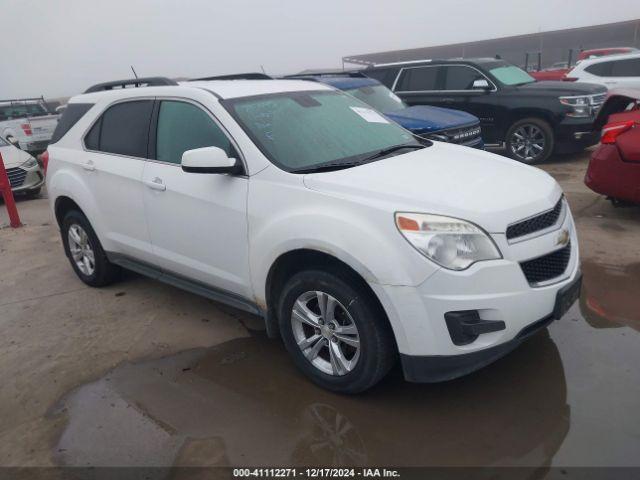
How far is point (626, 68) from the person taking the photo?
11.4 metres

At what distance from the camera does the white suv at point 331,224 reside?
2.60m

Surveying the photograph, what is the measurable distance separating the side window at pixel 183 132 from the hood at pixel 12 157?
7038 mm

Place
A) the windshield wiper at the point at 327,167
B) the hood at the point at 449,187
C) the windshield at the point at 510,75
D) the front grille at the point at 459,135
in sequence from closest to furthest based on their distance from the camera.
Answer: the hood at the point at 449,187 → the windshield wiper at the point at 327,167 → the front grille at the point at 459,135 → the windshield at the point at 510,75

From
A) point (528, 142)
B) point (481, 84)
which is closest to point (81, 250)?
point (481, 84)

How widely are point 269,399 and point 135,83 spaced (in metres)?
2.97

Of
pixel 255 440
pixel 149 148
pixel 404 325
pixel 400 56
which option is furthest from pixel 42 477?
pixel 400 56

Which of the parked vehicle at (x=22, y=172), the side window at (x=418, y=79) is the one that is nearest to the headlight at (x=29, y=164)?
the parked vehicle at (x=22, y=172)

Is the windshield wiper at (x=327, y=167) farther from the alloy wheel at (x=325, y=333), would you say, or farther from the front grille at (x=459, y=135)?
the front grille at (x=459, y=135)

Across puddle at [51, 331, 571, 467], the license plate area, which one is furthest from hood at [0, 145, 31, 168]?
the license plate area

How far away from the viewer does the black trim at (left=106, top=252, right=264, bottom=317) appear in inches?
135

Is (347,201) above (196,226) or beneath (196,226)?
above

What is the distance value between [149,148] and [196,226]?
0.83m

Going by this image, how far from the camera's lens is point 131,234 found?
4141mm

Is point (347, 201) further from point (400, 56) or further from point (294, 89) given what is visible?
point (400, 56)
